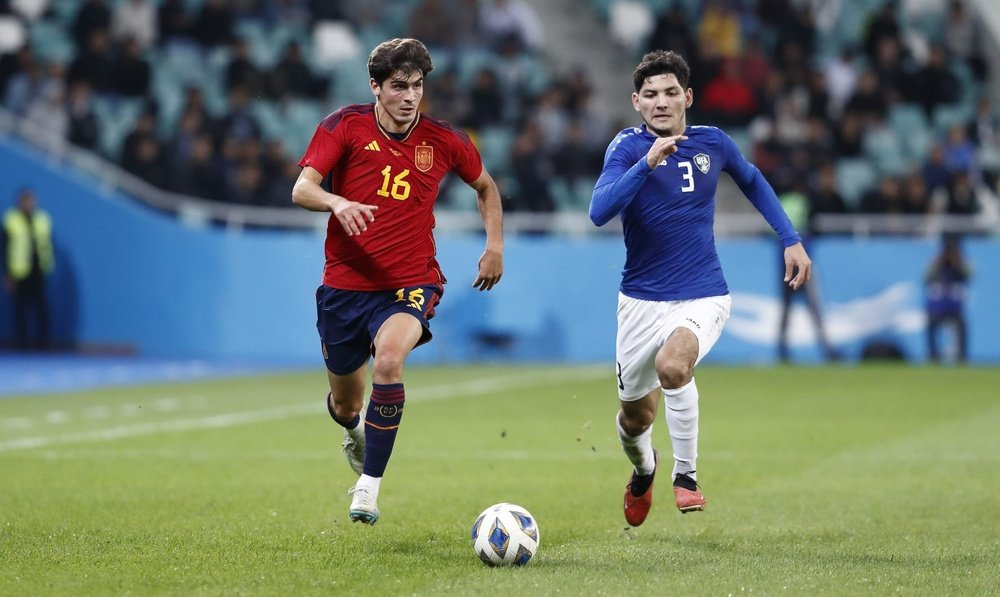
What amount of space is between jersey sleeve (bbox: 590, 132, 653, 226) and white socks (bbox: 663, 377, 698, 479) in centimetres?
91

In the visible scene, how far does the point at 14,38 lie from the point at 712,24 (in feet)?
36.8

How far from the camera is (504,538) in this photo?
22.1ft

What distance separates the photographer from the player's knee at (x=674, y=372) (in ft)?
25.5

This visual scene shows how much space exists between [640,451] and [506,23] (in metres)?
18.4

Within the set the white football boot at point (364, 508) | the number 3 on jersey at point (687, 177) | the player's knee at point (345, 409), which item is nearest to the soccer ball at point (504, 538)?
the white football boot at point (364, 508)

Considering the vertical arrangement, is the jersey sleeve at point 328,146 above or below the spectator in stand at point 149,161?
above

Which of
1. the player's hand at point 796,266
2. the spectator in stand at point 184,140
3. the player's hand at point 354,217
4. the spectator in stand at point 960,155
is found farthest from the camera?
the spectator in stand at point 184,140

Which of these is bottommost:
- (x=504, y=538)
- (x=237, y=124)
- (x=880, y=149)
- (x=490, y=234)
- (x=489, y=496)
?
(x=489, y=496)

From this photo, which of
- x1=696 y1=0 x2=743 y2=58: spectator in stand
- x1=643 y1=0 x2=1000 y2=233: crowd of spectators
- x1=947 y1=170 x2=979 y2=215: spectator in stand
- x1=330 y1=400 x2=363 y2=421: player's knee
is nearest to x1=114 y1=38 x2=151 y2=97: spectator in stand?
x1=643 y1=0 x2=1000 y2=233: crowd of spectators

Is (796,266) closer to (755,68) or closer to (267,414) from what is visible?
(267,414)

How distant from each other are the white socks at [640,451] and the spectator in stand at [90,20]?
1831 cm

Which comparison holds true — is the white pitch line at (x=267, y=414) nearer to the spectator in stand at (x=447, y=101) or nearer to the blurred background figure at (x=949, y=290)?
the blurred background figure at (x=949, y=290)

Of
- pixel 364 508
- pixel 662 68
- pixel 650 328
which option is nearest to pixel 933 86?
pixel 662 68

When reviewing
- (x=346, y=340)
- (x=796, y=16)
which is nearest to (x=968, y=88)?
(x=796, y=16)
